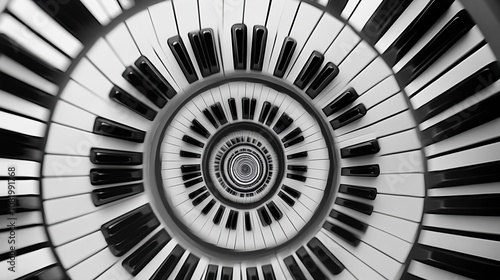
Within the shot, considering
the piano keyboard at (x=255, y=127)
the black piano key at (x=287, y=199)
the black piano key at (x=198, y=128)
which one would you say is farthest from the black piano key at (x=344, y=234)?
the black piano key at (x=198, y=128)

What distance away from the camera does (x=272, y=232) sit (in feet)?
2.78

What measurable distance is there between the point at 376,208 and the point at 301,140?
271 millimetres

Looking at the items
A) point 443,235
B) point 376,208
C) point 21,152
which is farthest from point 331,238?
point 21,152

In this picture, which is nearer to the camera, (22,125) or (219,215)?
(22,125)

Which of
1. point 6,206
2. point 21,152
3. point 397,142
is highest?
point 21,152

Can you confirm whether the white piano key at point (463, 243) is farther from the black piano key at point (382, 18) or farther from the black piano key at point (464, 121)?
the black piano key at point (382, 18)

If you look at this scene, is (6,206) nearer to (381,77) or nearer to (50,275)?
(50,275)

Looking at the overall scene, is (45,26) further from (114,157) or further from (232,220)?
(232,220)

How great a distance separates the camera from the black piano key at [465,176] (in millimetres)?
670

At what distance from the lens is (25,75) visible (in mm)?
692

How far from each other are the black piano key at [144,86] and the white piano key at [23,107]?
22cm

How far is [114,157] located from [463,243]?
921mm

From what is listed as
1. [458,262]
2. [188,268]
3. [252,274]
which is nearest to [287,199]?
[252,274]

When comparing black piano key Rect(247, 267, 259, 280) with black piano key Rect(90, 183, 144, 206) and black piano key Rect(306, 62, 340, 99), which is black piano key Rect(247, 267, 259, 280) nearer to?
black piano key Rect(90, 183, 144, 206)
